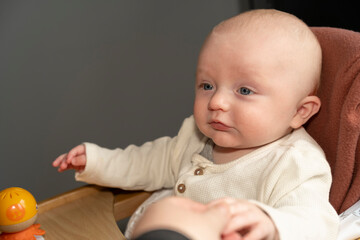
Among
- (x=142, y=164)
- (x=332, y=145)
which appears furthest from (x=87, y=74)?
(x=332, y=145)

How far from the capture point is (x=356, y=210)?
0.71m

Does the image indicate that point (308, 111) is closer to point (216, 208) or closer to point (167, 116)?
point (216, 208)

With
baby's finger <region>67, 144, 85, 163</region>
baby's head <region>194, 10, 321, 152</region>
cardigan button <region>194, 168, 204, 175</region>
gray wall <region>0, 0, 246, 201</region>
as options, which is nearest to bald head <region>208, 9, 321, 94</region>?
baby's head <region>194, 10, 321, 152</region>

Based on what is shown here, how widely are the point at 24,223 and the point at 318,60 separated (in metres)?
0.56

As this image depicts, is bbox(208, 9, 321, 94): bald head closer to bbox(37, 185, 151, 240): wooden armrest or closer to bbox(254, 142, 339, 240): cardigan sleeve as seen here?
bbox(254, 142, 339, 240): cardigan sleeve

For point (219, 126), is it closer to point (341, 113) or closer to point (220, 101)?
point (220, 101)

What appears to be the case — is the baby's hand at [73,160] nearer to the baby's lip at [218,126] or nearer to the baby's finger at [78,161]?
the baby's finger at [78,161]

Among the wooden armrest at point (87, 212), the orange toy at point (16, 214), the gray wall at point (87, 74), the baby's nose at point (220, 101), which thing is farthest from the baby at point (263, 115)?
the gray wall at point (87, 74)

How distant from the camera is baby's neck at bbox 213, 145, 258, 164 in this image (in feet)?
2.53

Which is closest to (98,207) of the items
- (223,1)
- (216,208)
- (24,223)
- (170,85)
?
(24,223)

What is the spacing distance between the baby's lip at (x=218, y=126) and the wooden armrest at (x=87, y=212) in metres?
0.24

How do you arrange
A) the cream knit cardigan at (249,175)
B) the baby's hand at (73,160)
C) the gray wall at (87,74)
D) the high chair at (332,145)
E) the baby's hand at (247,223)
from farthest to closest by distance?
the gray wall at (87,74)
the baby's hand at (73,160)
the high chair at (332,145)
the cream knit cardigan at (249,175)
the baby's hand at (247,223)

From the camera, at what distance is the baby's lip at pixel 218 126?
723 millimetres

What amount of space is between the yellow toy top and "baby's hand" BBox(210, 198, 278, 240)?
34 centimetres
